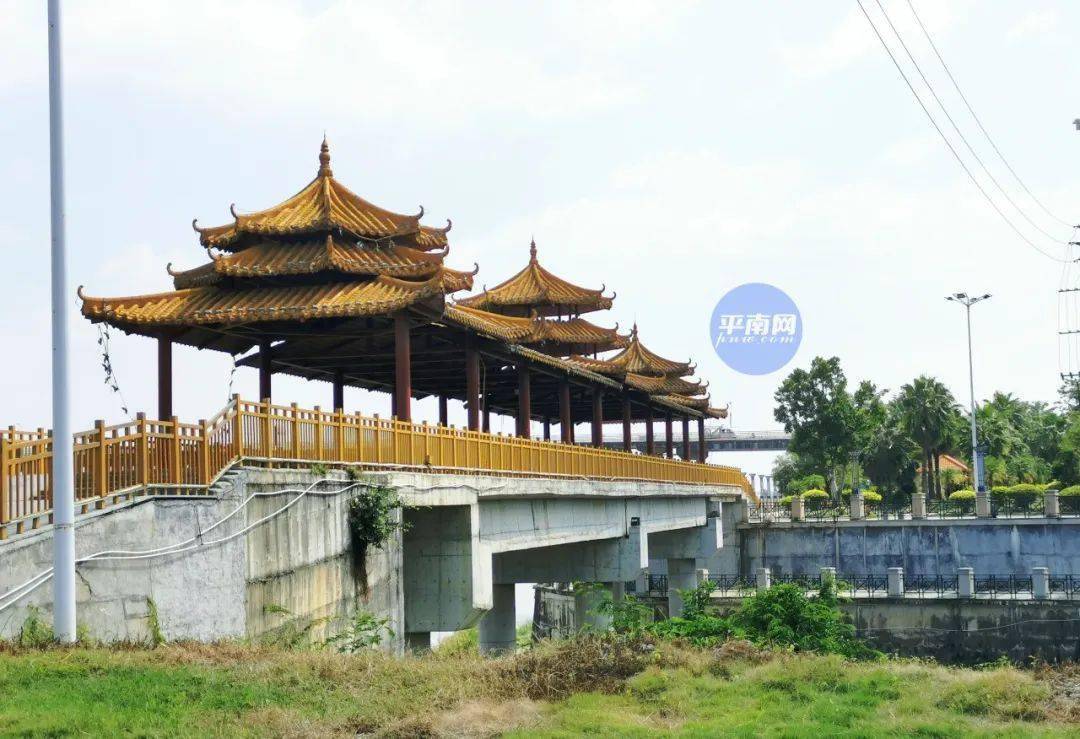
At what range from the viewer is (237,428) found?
1675cm

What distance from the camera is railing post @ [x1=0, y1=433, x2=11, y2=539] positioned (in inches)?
538

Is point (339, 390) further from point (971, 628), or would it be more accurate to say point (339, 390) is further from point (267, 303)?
point (971, 628)

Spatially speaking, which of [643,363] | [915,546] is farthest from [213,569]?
[915,546]

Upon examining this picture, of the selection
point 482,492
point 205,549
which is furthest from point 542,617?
point 205,549

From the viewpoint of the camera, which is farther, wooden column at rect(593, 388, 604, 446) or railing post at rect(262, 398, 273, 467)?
wooden column at rect(593, 388, 604, 446)

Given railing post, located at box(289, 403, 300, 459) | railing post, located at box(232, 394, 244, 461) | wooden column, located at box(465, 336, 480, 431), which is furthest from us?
wooden column, located at box(465, 336, 480, 431)

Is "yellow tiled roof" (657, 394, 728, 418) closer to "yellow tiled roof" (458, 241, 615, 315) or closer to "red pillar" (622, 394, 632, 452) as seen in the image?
"red pillar" (622, 394, 632, 452)

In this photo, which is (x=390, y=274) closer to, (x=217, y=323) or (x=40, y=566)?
(x=217, y=323)

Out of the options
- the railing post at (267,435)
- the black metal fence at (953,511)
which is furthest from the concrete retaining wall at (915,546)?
the railing post at (267,435)

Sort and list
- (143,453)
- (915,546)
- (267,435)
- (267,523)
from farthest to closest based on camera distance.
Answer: (915,546)
(267,435)
(267,523)
(143,453)

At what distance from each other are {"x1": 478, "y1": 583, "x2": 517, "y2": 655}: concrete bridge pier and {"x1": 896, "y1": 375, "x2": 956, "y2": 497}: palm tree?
4574 centimetres

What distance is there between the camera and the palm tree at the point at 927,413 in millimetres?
Result: 75250

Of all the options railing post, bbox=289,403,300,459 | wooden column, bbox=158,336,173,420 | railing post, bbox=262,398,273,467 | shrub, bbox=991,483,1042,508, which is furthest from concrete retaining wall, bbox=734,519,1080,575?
railing post, bbox=262,398,273,467

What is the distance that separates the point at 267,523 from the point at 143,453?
6.83 feet
